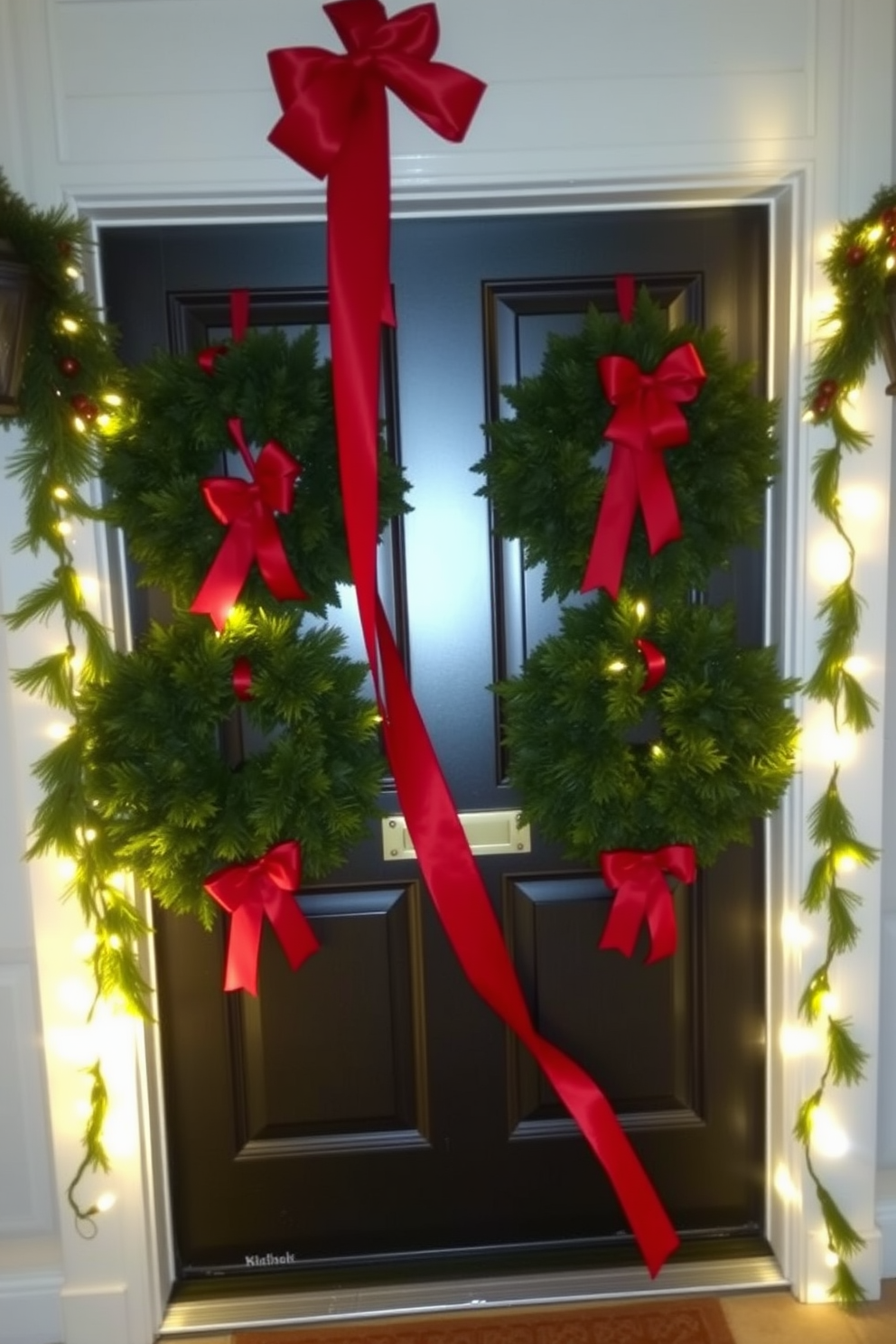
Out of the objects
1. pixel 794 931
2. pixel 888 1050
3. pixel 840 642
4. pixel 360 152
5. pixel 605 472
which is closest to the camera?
pixel 360 152

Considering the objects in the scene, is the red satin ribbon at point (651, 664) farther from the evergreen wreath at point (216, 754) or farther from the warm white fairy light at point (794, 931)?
the warm white fairy light at point (794, 931)

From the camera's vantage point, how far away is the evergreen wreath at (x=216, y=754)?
1445 millimetres

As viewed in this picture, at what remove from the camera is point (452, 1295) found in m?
1.79

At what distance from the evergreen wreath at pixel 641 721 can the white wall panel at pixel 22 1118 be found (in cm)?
97

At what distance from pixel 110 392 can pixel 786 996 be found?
1.50m

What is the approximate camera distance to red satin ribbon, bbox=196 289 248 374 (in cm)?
145

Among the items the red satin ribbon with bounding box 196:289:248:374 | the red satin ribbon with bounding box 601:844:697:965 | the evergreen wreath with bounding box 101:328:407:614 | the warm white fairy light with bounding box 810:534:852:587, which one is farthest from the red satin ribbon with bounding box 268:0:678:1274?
the warm white fairy light with bounding box 810:534:852:587

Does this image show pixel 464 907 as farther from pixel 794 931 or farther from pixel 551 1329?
pixel 551 1329

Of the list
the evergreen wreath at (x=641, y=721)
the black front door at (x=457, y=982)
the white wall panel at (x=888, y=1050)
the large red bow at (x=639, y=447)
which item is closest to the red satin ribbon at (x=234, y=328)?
the black front door at (x=457, y=982)

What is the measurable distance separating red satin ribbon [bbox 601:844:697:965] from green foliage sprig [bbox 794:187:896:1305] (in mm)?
265

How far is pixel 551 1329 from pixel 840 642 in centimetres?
128

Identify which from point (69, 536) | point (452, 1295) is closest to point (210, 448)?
point (69, 536)

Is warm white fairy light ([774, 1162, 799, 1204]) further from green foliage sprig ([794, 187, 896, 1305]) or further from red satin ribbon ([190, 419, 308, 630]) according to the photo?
red satin ribbon ([190, 419, 308, 630])

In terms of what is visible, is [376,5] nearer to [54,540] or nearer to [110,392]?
[110,392]
